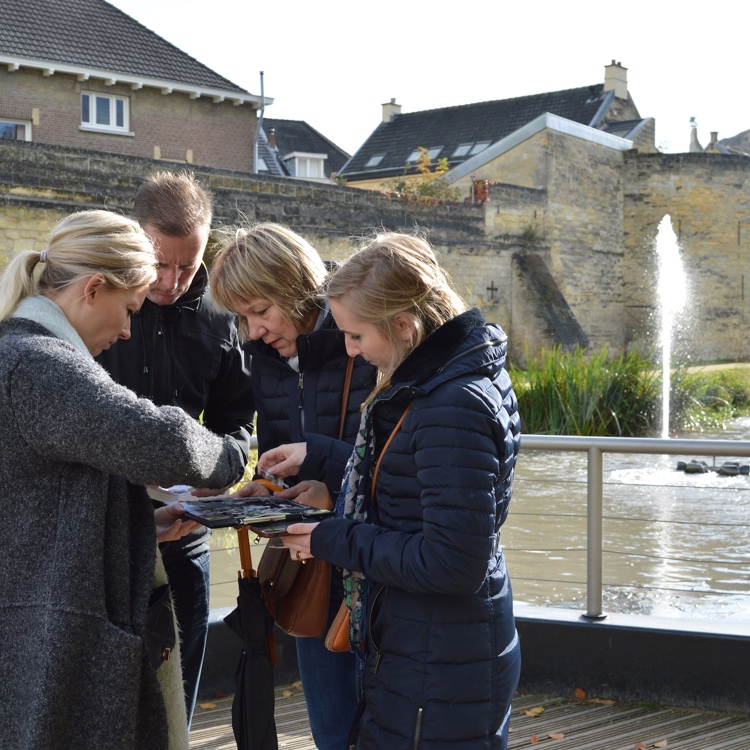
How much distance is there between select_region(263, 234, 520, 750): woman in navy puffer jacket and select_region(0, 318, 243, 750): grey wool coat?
1.23 ft

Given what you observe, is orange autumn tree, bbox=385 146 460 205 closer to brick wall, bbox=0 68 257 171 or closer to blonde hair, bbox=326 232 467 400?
brick wall, bbox=0 68 257 171

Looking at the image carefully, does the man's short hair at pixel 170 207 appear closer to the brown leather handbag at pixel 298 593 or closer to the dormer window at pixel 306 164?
the brown leather handbag at pixel 298 593

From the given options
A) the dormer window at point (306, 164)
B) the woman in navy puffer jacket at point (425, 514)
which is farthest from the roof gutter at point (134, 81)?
the woman in navy puffer jacket at point (425, 514)

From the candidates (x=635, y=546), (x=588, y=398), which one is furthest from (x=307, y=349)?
(x=588, y=398)

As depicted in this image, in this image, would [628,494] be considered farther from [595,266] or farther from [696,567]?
[595,266]

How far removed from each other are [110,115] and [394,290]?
888 inches

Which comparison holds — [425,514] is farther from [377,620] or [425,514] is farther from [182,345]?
[182,345]

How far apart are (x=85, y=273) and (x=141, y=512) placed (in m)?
0.50

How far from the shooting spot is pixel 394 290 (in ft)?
6.69

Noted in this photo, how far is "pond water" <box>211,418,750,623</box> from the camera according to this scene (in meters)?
5.93

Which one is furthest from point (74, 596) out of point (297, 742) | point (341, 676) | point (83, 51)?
point (83, 51)

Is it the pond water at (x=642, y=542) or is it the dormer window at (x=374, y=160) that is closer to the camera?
the pond water at (x=642, y=542)

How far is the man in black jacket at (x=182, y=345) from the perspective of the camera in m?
2.64

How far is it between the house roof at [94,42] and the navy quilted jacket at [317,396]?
68.4 ft
